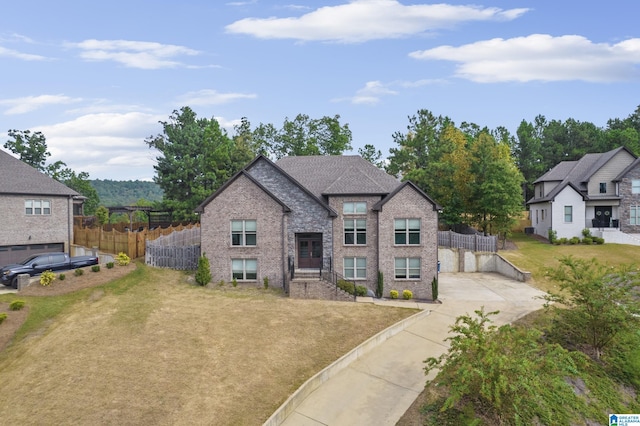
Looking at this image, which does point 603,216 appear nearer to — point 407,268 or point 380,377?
point 407,268

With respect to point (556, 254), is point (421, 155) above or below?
above

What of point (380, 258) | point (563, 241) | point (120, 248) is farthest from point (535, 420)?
point (563, 241)

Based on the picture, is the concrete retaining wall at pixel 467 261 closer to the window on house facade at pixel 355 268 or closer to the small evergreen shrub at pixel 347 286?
the window on house facade at pixel 355 268

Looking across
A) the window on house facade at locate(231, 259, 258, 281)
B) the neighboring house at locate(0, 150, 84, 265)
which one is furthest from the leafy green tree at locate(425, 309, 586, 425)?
the neighboring house at locate(0, 150, 84, 265)

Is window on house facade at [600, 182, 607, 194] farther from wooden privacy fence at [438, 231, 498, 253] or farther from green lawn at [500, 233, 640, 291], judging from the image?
wooden privacy fence at [438, 231, 498, 253]

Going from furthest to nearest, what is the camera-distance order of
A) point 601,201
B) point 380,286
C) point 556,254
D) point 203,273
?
1. point 601,201
2. point 556,254
3. point 380,286
4. point 203,273

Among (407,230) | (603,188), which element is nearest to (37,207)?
(407,230)

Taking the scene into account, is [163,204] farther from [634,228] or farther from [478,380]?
[634,228]
